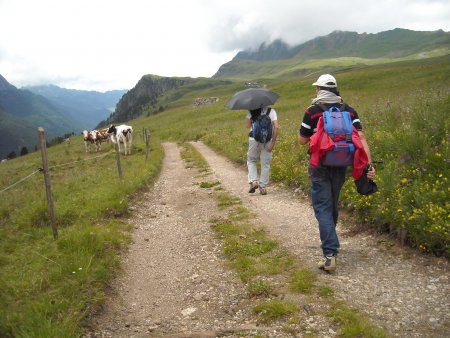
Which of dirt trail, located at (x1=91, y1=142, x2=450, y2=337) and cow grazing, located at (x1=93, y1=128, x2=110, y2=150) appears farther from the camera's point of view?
cow grazing, located at (x1=93, y1=128, x2=110, y2=150)

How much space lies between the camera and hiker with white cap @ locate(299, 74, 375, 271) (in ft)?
19.3

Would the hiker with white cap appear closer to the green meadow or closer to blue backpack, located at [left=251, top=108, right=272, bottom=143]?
the green meadow

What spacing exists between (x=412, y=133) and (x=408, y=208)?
2.51m

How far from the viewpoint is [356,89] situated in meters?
54.1

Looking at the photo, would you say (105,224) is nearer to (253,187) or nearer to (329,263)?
(253,187)

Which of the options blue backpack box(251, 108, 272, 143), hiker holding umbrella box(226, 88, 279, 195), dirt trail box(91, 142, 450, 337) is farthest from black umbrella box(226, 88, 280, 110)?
dirt trail box(91, 142, 450, 337)

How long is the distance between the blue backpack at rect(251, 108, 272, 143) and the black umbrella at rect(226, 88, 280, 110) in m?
0.39

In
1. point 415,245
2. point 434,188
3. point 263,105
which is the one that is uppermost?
point 263,105

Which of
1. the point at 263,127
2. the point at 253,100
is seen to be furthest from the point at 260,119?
the point at 253,100

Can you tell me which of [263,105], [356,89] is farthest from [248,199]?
[356,89]

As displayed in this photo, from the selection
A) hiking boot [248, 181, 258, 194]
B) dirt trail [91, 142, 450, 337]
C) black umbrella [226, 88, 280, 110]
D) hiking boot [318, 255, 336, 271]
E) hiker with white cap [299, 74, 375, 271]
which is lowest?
dirt trail [91, 142, 450, 337]

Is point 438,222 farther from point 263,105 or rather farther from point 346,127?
point 263,105

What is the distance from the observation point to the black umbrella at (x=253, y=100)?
1034 cm

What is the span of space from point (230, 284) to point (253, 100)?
5.74 meters
